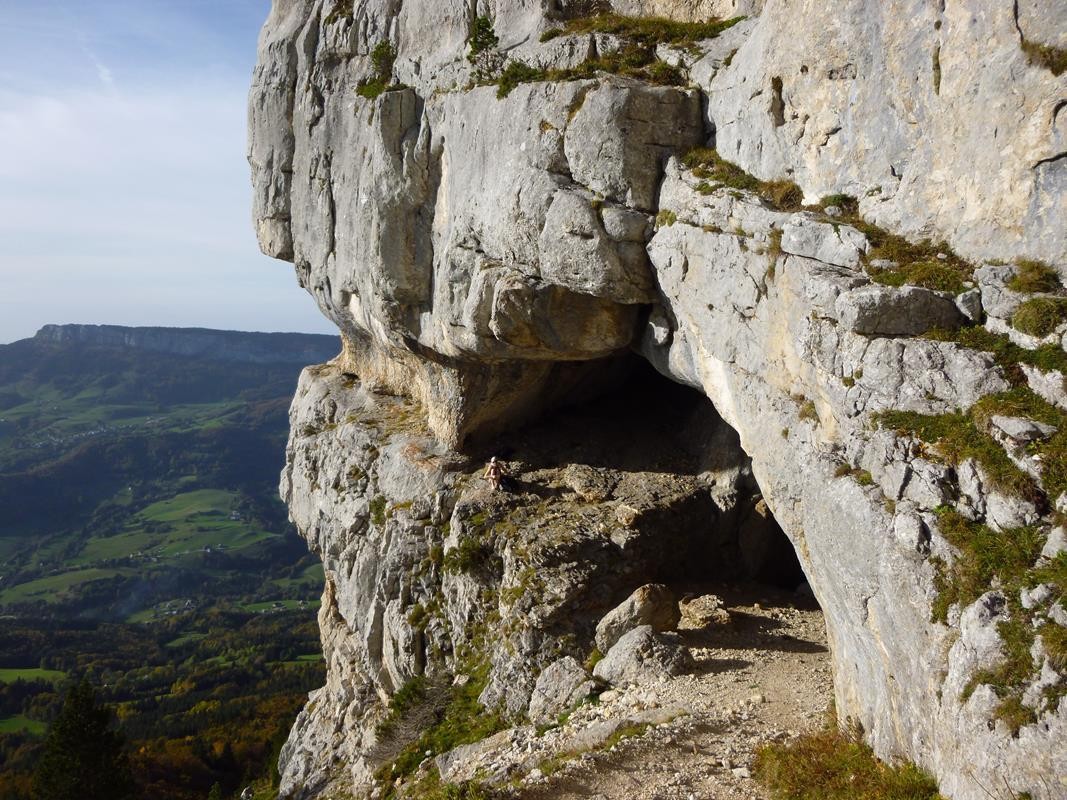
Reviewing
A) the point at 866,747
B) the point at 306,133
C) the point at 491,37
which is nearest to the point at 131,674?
the point at 306,133

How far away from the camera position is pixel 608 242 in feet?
58.7

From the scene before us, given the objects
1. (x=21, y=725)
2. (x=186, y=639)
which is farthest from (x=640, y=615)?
(x=186, y=639)

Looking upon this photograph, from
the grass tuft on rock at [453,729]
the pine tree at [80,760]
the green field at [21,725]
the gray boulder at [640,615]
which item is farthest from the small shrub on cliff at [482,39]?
the green field at [21,725]

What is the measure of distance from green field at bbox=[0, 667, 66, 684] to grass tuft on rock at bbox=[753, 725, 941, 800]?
104 m

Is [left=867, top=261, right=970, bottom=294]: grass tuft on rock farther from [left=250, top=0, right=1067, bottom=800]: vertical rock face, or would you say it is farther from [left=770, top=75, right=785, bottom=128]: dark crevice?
[left=770, top=75, right=785, bottom=128]: dark crevice

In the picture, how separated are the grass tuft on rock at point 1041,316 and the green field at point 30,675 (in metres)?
109

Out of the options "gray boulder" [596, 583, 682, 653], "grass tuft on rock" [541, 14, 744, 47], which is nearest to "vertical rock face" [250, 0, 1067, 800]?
"grass tuft on rock" [541, 14, 744, 47]

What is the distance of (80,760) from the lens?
26812mm

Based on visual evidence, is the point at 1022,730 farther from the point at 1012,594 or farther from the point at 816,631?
the point at 816,631

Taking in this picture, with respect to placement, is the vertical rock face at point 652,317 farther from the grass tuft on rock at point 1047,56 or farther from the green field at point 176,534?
the green field at point 176,534

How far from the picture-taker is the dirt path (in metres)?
12.0

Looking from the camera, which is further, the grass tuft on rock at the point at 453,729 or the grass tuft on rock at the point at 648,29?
the grass tuft on rock at the point at 648,29

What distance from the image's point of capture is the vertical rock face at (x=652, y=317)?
10.3 meters

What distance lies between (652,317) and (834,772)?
36.5 feet
